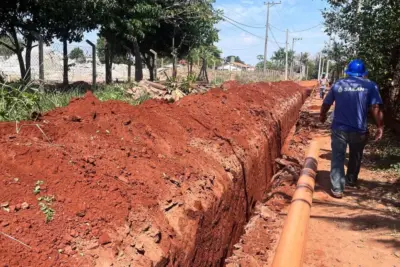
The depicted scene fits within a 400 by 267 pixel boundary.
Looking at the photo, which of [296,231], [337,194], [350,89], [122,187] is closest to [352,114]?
[350,89]

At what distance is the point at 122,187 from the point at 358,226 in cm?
290

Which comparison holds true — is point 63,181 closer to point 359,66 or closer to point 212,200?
point 212,200

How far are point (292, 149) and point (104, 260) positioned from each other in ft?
24.1

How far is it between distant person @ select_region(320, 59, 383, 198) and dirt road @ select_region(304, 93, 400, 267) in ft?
1.19

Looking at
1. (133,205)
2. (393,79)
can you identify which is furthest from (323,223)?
(393,79)

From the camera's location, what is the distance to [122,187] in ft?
9.43

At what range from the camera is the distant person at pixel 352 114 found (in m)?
5.18

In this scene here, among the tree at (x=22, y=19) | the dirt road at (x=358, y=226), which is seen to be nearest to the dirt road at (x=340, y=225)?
the dirt road at (x=358, y=226)

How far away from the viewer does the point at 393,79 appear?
28.5 ft

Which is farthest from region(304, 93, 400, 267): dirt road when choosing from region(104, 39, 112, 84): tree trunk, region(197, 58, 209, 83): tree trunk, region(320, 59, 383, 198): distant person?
region(197, 58, 209, 83): tree trunk

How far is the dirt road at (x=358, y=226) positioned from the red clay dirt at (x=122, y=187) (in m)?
0.97

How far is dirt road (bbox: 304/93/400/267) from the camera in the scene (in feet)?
12.2

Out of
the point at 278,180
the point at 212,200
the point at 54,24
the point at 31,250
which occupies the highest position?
the point at 54,24

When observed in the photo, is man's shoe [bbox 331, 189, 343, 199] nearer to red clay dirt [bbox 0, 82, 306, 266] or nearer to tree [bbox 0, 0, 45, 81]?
red clay dirt [bbox 0, 82, 306, 266]
